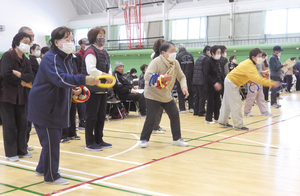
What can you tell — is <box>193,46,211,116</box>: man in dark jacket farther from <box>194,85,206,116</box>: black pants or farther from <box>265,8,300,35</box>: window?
<box>265,8,300,35</box>: window

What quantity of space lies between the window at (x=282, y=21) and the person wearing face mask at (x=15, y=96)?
19214 millimetres

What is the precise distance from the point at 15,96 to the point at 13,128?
404mm

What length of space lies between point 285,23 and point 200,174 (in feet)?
63.3

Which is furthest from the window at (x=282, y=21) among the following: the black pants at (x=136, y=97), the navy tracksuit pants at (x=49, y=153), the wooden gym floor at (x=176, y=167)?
the navy tracksuit pants at (x=49, y=153)

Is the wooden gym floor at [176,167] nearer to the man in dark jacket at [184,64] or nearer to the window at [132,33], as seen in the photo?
the man in dark jacket at [184,64]

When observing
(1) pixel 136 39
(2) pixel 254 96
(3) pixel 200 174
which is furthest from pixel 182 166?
(1) pixel 136 39

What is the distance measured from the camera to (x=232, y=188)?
2943mm

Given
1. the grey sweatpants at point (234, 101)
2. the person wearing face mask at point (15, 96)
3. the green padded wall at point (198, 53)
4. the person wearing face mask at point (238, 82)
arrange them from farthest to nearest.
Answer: the green padded wall at point (198, 53)
the grey sweatpants at point (234, 101)
the person wearing face mask at point (238, 82)
the person wearing face mask at point (15, 96)

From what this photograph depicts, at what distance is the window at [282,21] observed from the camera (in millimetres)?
19844

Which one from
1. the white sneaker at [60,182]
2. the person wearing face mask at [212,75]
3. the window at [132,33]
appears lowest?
the white sneaker at [60,182]

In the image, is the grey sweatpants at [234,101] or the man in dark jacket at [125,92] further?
the man in dark jacket at [125,92]

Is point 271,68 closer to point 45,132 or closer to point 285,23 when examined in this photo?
point 45,132

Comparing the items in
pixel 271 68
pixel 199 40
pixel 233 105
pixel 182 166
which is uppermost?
pixel 199 40

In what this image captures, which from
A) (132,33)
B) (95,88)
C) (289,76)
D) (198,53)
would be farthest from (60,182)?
(132,33)
